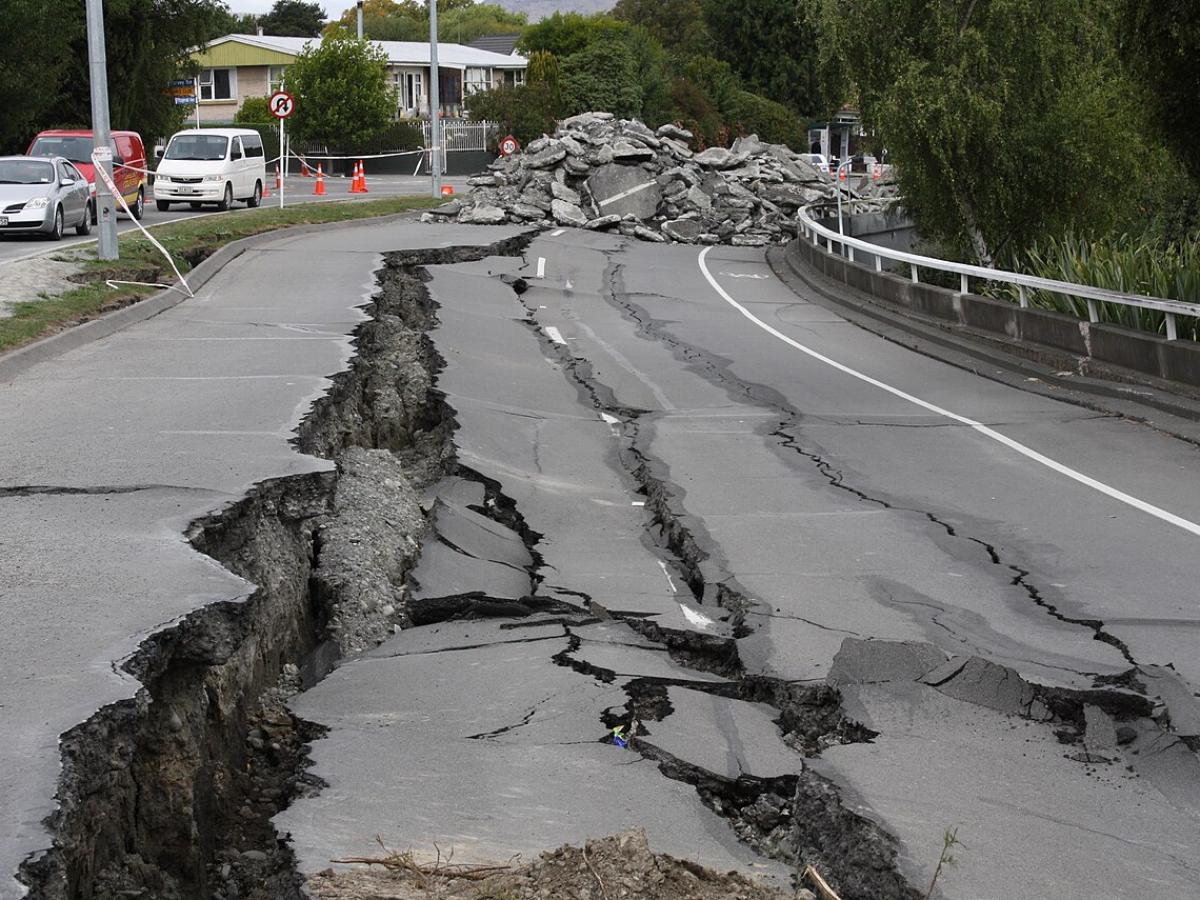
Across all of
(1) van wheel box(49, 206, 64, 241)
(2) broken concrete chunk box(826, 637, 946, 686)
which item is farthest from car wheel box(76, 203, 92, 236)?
(2) broken concrete chunk box(826, 637, 946, 686)

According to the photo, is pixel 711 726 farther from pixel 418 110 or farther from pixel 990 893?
pixel 418 110

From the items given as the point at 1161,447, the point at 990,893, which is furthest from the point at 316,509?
the point at 1161,447

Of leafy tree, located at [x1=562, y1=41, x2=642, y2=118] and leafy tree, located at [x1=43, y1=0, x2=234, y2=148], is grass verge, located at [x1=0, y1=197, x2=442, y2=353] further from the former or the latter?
leafy tree, located at [x1=562, y1=41, x2=642, y2=118]

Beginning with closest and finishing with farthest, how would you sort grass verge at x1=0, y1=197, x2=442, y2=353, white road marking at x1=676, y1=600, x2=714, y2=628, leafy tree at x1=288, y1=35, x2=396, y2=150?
white road marking at x1=676, y1=600, x2=714, y2=628 < grass verge at x1=0, y1=197, x2=442, y2=353 < leafy tree at x1=288, y1=35, x2=396, y2=150

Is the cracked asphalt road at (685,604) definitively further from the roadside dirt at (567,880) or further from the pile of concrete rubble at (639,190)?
the pile of concrete rubble at (639,190)

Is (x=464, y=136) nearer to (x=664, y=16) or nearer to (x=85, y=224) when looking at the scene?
(x=664, y=16)

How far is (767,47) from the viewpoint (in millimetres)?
87062

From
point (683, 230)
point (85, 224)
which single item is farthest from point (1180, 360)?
point (683, 230)

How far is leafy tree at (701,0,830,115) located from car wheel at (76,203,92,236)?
62.3 m

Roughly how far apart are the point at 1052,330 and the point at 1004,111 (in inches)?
263

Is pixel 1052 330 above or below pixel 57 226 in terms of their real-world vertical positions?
below

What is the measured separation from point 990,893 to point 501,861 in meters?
1.50

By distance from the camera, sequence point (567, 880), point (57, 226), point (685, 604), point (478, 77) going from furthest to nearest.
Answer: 1. point (478, 77)
2. point (57, 226)
3. point (685, 604)
4. point (567, 880)

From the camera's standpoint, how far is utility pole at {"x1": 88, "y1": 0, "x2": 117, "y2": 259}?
20.9 metres
